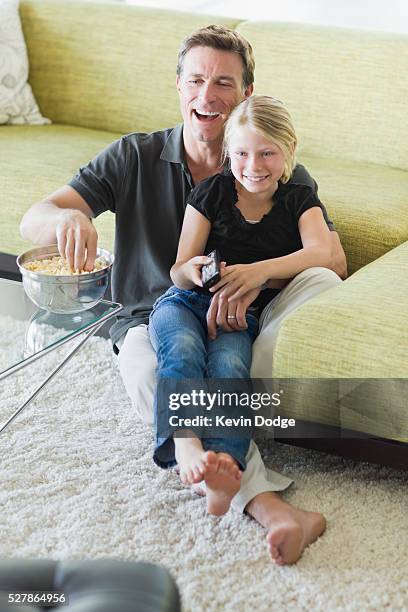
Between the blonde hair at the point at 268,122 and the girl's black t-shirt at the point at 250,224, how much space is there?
0.06m

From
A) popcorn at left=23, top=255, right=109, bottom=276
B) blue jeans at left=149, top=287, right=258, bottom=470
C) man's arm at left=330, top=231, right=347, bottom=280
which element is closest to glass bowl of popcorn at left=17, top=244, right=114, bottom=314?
popcorn at left=23, top=255, right=109, bottom=276

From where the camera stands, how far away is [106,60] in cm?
322

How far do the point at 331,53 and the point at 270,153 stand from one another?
112 centimetres

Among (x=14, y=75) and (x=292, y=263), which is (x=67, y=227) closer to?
(x=292, y=263)

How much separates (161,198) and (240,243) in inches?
10.8

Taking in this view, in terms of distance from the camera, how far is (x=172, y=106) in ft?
10.3

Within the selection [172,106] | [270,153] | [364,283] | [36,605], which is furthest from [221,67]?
[36,605]

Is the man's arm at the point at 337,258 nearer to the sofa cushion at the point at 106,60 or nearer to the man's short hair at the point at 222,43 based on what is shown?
the man's short hair at the point at 222,43

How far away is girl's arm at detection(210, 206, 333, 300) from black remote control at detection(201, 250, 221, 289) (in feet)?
0.07

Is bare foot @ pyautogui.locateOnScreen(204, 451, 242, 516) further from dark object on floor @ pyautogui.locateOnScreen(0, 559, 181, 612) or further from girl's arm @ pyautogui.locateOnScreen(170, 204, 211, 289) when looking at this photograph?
dark object on floor @ pyautogui.locateOnScreen(0, 559, 181, 612)

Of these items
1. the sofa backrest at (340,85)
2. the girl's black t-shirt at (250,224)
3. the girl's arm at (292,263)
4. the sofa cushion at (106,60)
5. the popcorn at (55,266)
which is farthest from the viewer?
the sofa cushion at (106,60)

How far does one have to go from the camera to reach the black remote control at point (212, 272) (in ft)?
Result: 6.01

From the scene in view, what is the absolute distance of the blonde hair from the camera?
191 centimetres

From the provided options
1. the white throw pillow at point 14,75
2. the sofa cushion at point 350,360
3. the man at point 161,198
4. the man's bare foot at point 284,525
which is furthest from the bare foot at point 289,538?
the white throw pillow at point 14,75
